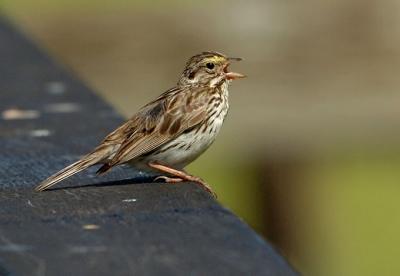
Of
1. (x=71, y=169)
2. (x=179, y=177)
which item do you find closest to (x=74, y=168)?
(x=71, y=169)

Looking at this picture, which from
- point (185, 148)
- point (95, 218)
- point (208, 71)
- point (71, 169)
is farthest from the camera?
point (208, 71)

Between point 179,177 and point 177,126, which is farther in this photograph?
point 177,126

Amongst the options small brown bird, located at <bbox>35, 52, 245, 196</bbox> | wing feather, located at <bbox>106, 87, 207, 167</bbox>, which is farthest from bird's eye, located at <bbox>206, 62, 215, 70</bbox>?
wing feather, located at <bbox>106, 87, 207, 167</bbox>

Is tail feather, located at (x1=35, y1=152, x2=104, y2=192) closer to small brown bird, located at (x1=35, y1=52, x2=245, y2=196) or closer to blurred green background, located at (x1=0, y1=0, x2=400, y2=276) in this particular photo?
small brown bird, located at (x1=35, y1=52, x2=245, y2=196)

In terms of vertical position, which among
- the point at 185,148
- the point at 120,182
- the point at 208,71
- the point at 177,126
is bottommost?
the point at 120,182

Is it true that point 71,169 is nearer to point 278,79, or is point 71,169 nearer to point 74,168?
point 74,168

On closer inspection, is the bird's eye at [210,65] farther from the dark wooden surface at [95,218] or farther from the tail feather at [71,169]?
the tail feather at [71,169]

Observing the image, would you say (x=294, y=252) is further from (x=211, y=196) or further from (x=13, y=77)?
(x=211, y=196)
